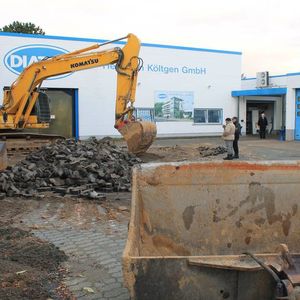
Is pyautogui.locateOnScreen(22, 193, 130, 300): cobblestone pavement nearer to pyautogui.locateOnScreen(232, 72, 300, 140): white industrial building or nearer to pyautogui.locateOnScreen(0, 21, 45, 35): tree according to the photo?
pyautogui.locateOnScreen(232, 72, 300, 140): white industrial building

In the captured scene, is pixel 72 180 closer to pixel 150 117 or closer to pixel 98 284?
pixel 98 284

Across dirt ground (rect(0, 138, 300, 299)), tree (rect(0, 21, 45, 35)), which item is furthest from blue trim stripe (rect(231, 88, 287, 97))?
tree (rect(0, 21, 45, 35))

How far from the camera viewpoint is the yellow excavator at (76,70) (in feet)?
56.1

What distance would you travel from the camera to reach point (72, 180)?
1150 cm

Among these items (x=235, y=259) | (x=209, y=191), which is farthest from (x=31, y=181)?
(x=235, y=259)

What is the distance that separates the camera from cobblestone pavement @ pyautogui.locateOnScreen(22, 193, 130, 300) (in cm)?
512

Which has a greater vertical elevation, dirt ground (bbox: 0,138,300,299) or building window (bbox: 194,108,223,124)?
building window (bbox: 194,108,223,124)

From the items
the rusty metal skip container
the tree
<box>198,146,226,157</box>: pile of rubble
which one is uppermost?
the tree

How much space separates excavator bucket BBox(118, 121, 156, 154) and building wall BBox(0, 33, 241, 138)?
1301 centimetres

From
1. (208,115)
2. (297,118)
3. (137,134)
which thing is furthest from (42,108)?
(297,118)

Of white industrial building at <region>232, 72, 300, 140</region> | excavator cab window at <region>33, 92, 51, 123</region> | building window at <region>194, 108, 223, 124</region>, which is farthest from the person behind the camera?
building window at <region>194, 108, 223, 124</region>

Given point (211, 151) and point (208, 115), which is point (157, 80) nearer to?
point (208, 115)

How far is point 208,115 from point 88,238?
2876 cm

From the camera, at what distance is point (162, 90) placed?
32.7 m
